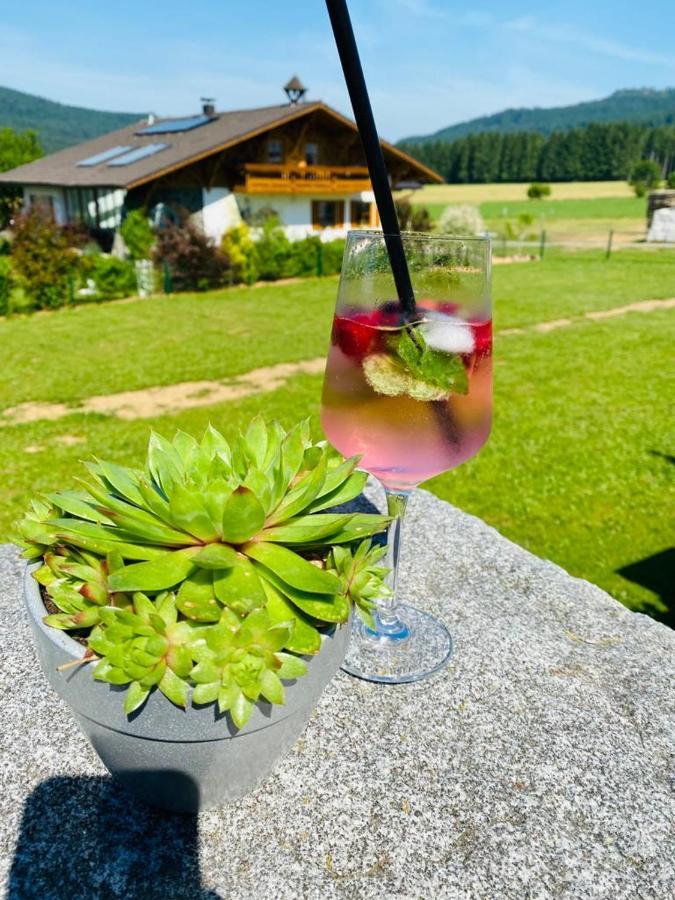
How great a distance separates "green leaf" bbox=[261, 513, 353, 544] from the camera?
1.30 m

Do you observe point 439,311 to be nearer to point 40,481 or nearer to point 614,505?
point 614,505

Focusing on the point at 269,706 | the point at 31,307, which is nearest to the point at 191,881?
the point at 269,706

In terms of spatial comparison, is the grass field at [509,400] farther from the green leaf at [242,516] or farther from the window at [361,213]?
the window at [361,213]

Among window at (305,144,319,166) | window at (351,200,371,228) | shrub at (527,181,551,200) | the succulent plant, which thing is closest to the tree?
window at (305,144,319,166)

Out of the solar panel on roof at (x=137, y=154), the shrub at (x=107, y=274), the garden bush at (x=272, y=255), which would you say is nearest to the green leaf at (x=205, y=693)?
the shrub at (x=107, y=274)

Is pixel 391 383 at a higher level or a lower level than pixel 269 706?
higher

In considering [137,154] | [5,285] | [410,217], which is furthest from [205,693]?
[137,154]

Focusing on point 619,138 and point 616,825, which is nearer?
point 616,825

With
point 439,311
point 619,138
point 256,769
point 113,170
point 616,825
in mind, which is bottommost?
point 616,825

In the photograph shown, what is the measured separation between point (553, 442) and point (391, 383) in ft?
20.2

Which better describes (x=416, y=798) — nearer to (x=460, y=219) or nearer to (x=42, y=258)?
(x=42, y=258)

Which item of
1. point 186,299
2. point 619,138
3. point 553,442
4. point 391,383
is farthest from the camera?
point 619,138

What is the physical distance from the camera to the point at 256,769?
4.58 ft

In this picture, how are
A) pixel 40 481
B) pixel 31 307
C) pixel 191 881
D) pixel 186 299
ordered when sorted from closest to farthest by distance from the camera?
pixel 191 881 < pixel 40 481 < pixel 31 307 < pixel 186 299
